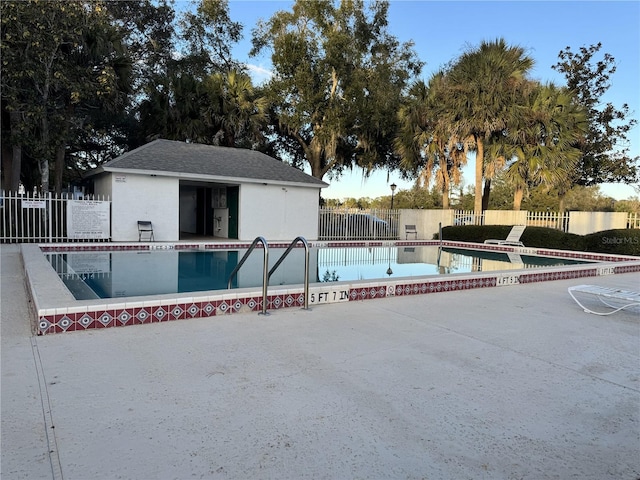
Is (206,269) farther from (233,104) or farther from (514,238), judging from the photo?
(233,104)

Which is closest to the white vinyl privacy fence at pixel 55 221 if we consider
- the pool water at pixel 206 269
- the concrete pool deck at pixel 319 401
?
the pool water at pixel 206 269

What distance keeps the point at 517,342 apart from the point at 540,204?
45040mm

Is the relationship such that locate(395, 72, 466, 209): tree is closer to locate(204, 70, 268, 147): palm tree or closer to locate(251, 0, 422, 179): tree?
locate(251, 0, 422, 179): tree

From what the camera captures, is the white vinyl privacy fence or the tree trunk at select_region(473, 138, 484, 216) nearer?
the white vinyl privacy fence

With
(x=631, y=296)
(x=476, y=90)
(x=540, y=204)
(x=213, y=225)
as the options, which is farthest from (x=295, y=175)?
(x=540, y=204)

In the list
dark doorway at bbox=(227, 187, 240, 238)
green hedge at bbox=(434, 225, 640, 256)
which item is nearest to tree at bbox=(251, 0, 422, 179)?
dark doorway at bbox=(227, 187, 240, 238)

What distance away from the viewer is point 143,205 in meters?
14.2

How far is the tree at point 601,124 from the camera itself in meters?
22.6

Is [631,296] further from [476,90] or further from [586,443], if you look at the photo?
[476,90]

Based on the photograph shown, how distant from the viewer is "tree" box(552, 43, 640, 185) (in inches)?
891

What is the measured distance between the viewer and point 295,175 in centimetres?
1778

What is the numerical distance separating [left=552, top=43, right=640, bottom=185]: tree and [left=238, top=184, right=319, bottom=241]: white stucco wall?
48.3ft

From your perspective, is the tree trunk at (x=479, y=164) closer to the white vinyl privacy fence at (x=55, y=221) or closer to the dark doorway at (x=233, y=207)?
the dark doorway at (x=233, y=207)

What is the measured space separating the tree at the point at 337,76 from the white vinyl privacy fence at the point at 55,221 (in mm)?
11384
